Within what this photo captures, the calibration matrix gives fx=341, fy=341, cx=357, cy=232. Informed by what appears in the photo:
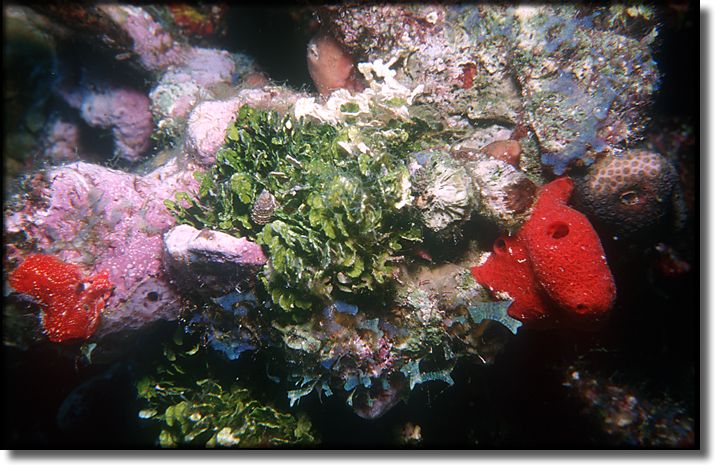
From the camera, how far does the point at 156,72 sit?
5.34 metres

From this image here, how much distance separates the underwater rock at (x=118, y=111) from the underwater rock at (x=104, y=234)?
73.3 inches

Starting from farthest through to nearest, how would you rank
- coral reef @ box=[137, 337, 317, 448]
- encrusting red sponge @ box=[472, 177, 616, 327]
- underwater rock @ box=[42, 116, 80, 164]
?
underwater rock @ box=[42, 116, 80, 164] < coral reef @ box=[137, 337, 317, 448] < encrusting red sponge @ box=[472, 177, 616, 327]

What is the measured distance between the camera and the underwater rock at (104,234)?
350 cm

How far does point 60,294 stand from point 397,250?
331cm

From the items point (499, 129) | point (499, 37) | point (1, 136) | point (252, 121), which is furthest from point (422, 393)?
point (1, 136)

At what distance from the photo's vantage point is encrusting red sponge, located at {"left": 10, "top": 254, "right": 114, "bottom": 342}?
128 inches

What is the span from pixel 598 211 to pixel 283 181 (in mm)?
3145

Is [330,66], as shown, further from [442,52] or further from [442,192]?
[442,192]

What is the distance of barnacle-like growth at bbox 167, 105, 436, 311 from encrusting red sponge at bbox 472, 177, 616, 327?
0.97 m

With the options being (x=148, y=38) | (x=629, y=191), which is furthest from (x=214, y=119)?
(x=629, y=191)

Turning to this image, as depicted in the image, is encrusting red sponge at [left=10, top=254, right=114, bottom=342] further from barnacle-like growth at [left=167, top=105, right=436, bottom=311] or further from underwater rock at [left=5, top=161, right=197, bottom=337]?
barnacle-like growth at [left=167, top=105, right=436, bottom=311]

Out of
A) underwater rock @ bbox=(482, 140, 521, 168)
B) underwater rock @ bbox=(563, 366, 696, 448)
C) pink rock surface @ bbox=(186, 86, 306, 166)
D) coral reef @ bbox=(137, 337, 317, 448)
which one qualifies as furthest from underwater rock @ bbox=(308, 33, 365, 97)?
underwater rock @ bbox=(563, 366, 696, 448)

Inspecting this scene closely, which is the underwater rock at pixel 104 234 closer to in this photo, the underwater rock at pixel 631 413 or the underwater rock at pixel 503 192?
the underwater rock at pixel 503 192

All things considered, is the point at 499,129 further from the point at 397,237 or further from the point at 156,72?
the point at 156,72
